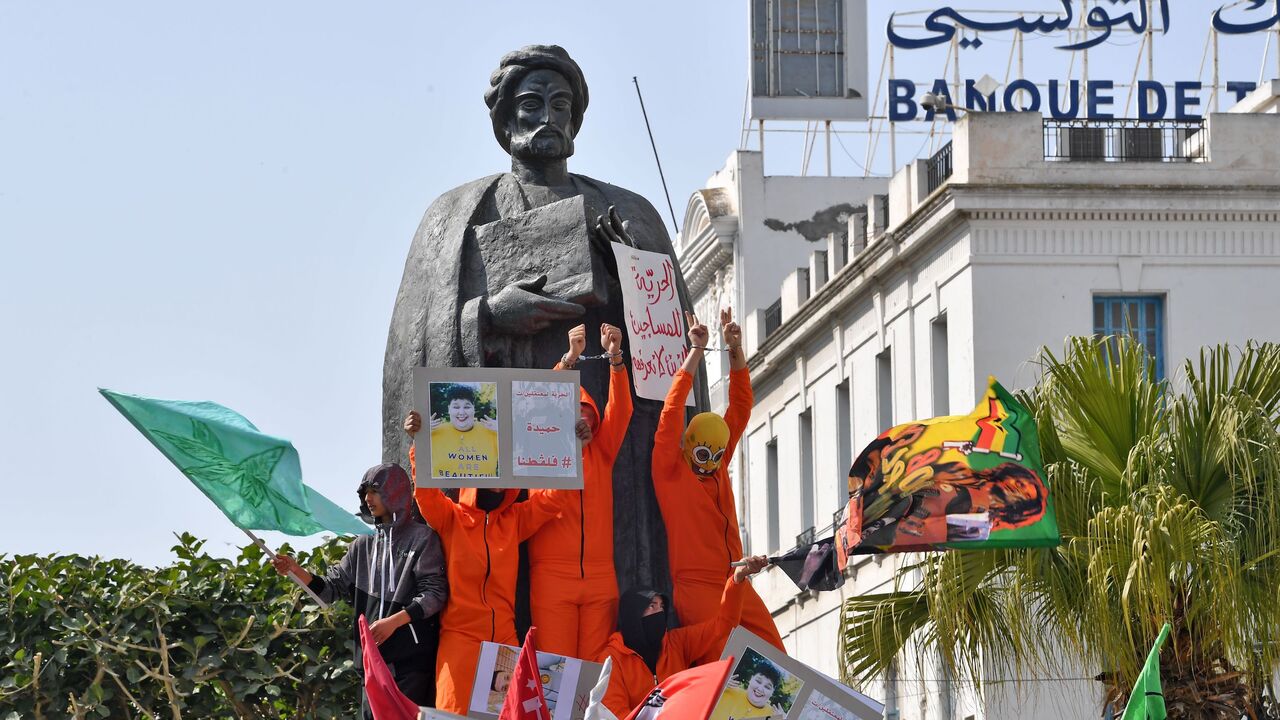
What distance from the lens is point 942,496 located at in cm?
1337

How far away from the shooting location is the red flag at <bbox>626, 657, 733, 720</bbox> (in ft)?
37.6

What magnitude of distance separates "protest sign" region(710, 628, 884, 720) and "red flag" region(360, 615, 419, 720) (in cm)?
129

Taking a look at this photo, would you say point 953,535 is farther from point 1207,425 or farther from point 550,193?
point 1207,425

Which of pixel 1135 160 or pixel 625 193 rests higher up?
pixel 1135 160

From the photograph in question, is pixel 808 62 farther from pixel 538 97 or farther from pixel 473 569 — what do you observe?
pixel 473 569

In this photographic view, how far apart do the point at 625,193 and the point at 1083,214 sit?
22112mm

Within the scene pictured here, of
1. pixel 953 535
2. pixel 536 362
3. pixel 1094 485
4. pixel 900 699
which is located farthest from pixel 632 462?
pixel 900 699

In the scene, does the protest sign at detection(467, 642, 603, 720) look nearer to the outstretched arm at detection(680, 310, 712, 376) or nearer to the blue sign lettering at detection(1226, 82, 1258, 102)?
the outstretched arm at detection(680, 310, 712, 376)

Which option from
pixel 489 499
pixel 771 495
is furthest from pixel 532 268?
pixel 771 495

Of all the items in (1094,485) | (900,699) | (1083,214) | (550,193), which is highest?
(1083,214)

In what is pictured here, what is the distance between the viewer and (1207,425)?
61.1ft

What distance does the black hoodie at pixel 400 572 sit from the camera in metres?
12.8

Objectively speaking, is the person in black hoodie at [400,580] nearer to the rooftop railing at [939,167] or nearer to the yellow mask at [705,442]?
the yellow mask at [705,442]

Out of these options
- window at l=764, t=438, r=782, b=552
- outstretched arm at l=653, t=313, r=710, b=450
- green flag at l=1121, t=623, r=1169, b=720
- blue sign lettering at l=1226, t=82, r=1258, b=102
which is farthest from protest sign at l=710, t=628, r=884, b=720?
window at l=764, t=438, r=782, b=552
